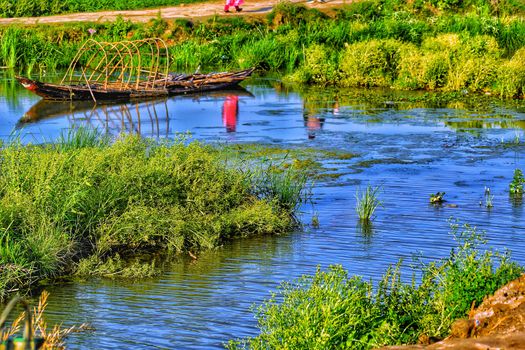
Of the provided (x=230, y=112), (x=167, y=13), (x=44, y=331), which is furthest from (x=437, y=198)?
(x=167, y=13)

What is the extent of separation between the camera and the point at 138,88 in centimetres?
2297

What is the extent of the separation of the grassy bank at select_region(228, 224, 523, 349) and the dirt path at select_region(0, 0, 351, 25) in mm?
26789

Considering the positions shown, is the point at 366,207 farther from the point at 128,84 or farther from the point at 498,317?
the point at 128,84

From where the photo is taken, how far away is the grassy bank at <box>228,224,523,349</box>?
5984mm

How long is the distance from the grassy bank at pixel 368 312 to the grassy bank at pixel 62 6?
2989 centimetres

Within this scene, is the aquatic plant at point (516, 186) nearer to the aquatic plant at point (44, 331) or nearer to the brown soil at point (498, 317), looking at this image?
the aquatic plant at point (44, 331)

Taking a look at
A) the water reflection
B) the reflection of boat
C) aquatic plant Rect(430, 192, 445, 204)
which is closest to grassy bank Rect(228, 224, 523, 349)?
aquatic plant Rect(430, 192, 445, 204)

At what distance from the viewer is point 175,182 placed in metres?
10.4

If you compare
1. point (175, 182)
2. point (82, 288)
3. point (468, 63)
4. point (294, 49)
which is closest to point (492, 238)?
point (175, 182)

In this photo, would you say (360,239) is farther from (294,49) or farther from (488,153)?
(294,49)

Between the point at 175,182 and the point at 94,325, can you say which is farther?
the point at 175,182

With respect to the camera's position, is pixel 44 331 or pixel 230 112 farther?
pixel 230 112

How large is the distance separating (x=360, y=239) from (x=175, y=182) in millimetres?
1951

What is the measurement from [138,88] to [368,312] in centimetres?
1732
